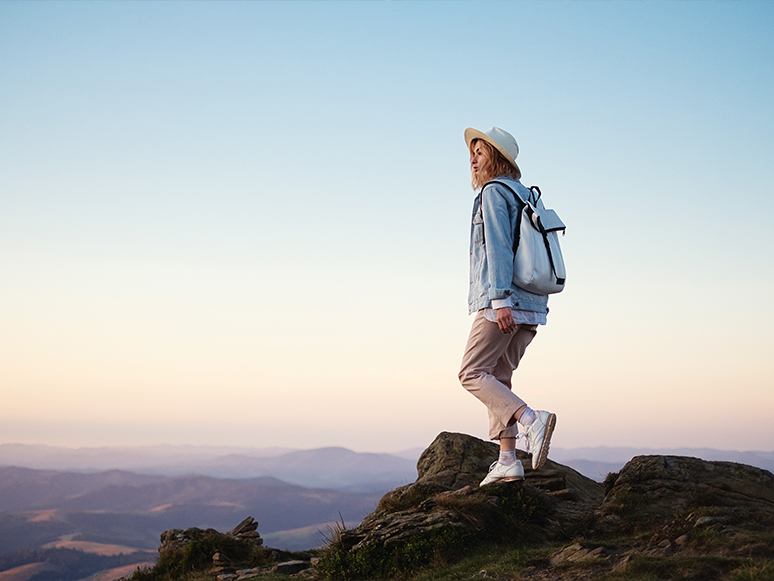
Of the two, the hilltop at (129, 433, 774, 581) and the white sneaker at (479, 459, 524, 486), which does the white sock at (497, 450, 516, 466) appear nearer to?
the white sneaker at (479, 459, 524, 486)

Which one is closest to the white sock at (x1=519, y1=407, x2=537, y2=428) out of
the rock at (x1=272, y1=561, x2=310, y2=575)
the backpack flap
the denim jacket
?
the denim jacket

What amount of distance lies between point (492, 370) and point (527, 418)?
74 cm

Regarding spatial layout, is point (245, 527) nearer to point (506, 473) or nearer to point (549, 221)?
point (506, 473)

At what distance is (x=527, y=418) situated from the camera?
23.0 ft

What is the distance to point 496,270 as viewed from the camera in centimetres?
693

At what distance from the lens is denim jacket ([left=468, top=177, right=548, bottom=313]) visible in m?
6.96

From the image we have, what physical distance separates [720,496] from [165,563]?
829cm

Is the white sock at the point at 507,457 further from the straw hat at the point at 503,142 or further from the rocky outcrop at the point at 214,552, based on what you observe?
the rocky outcrop at the point at 214,552

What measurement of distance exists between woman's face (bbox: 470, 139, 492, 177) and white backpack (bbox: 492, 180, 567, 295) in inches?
20.5

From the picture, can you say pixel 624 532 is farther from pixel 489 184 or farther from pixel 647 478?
pixel 489 184

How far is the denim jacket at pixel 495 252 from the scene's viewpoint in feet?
22.8

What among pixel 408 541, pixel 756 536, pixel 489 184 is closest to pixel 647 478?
pixel 756 536

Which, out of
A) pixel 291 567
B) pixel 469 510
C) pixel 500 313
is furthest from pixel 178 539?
pixel 500 313

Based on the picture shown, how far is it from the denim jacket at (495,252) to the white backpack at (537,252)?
82mm
